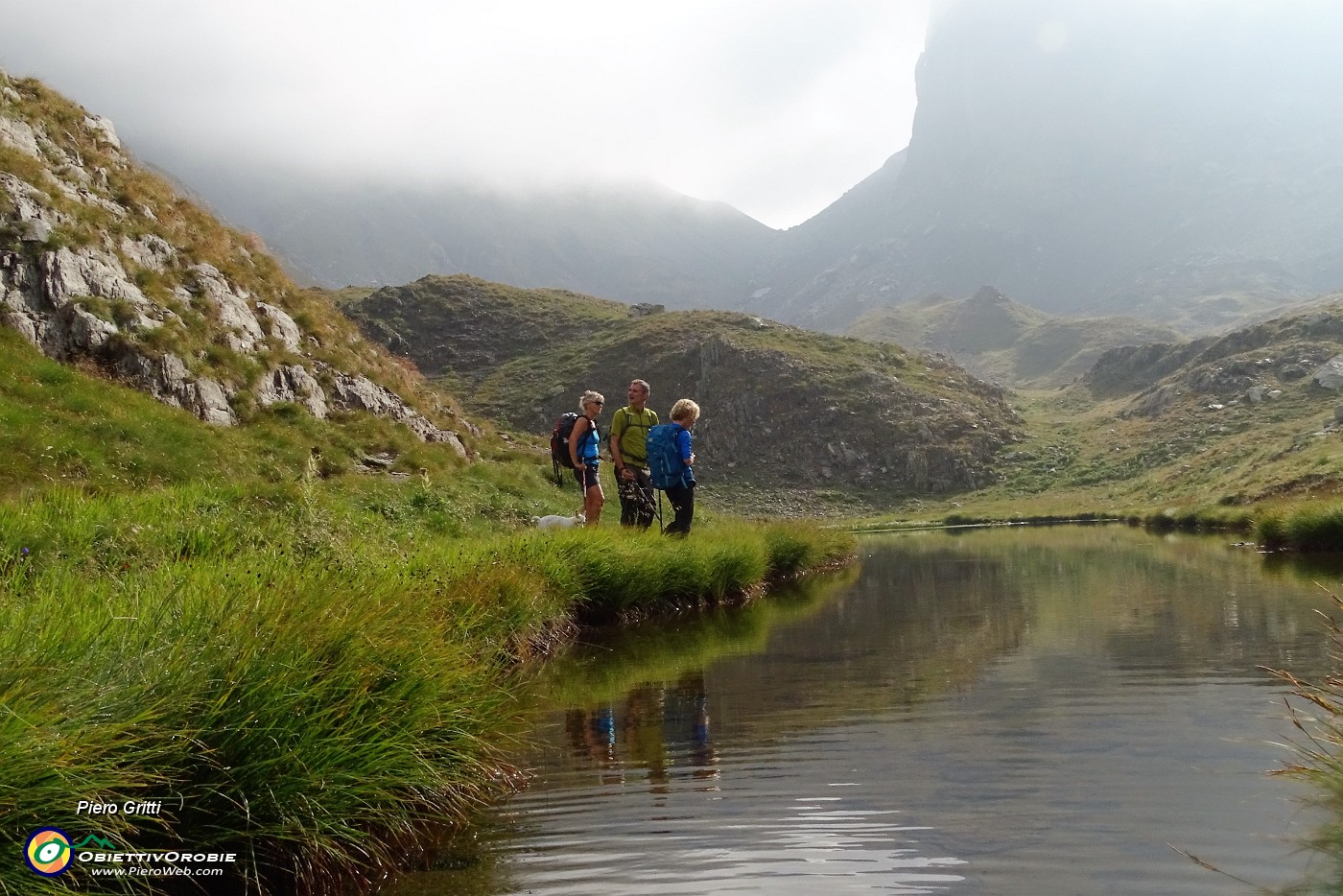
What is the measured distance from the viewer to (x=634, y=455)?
1523 centimetres

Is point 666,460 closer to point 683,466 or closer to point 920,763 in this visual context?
point 683,466

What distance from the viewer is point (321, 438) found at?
19312 mm

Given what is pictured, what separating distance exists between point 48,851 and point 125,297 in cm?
1814

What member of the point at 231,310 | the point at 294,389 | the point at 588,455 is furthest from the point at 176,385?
the point at 588,455

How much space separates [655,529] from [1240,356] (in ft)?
312

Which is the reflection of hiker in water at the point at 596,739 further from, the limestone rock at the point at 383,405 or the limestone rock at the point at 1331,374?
the limestone rock at the point at 1331,374

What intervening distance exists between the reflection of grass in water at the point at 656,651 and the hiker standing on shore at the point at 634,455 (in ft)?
7.34

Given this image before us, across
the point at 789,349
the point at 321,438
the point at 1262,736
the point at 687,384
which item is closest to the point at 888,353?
the point at 789,349

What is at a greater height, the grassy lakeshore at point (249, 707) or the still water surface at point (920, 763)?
the grassy lakeshore at point (249, 707)

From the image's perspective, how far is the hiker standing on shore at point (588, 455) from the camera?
15.2 metres

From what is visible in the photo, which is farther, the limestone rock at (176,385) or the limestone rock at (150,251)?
the limestone rock at (150,251)

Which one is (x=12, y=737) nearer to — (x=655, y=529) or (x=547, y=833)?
(x=547, y=833)

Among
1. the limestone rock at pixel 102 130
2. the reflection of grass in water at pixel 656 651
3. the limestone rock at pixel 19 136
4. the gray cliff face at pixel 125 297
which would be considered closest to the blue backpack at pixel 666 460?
the reflection of grass in water at pixel 656 651

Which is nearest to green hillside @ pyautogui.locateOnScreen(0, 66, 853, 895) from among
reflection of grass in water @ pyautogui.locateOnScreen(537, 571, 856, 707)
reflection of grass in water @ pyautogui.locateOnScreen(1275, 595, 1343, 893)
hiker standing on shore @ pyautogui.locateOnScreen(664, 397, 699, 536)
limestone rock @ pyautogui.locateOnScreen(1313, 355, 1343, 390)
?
reflection of grass in water @ pyautogui.locateOnScreen(537, 571, 856, 707)
